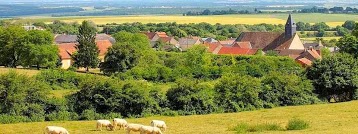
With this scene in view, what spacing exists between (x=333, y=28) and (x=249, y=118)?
136m

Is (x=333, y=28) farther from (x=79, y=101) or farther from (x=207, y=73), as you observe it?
(x=79, y=101)

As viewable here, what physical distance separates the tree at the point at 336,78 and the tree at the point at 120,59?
1025 inches

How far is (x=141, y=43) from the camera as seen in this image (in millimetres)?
80625

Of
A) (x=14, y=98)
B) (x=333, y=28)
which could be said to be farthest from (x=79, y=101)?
(x=333, y=28)

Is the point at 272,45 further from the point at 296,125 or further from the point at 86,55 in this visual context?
the point at 296,125

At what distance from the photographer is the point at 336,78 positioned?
4881cm

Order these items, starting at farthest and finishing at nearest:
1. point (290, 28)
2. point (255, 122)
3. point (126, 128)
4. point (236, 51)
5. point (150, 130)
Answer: point (290, 28), point (236, 51), point (255, 122), point (126, 128), point (150, 130)

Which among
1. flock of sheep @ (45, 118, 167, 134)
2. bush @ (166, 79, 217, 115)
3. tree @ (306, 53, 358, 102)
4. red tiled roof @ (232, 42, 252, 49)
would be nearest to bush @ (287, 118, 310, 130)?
flock of sheep @ (45, 118, 167, 134)

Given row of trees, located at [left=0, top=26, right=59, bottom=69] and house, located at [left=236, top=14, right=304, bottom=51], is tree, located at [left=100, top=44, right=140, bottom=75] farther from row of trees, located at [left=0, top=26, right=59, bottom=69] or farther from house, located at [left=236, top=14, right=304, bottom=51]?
house, located at [left=236, top=14, right=304, bottom=51]

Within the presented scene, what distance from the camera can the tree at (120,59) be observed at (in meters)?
69.9

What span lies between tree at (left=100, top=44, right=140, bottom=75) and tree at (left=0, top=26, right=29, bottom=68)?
1002 centimetres

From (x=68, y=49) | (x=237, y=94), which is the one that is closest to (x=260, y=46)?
(x=68, y=49)

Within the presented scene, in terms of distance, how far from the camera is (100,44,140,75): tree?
69.9 m

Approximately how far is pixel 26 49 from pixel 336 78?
38.5m
